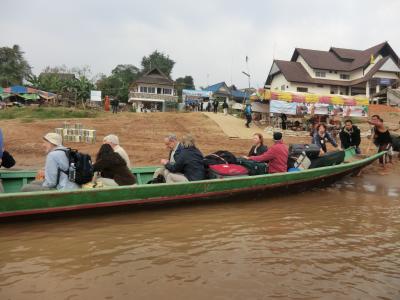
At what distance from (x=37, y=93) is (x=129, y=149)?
97.5 feet

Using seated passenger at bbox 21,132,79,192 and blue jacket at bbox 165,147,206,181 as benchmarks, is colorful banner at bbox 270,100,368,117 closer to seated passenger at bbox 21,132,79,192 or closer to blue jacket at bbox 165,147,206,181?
blue jacket at bbox 165,147,206,181

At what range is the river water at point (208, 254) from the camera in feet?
11.3

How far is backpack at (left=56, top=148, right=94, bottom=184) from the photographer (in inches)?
212

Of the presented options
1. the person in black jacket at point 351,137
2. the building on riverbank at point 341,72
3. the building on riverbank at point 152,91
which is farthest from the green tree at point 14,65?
the person in black jacket at point 351,137

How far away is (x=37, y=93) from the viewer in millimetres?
39250

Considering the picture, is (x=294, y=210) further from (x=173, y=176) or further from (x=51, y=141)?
(x=51, y=141)

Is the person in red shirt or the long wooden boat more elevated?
the person in red shirt

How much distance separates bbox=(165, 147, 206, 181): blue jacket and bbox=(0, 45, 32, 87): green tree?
172ft

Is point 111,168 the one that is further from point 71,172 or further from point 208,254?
point 208,254

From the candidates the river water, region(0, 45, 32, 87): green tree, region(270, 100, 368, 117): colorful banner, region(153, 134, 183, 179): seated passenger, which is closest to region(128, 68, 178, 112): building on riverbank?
region(0, 45, 32, 87): green tree

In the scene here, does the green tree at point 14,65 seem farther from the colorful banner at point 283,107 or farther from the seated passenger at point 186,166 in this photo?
the seated passenger at point 186,166

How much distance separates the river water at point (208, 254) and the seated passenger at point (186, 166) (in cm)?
50

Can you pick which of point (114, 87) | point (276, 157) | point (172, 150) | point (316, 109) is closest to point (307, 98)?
point (316, 109)

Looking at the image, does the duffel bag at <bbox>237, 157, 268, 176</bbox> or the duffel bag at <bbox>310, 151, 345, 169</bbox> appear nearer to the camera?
the duffel bag at <bbox>237, 157, 268, 176</bbox>
